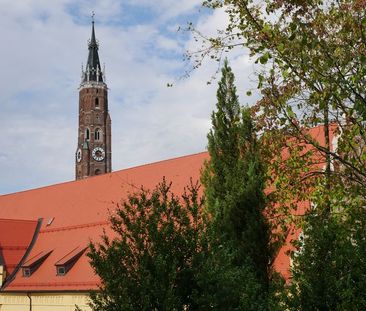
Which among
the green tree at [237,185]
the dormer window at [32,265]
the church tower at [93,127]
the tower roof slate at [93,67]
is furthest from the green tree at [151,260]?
the tower roof slate at [93,67]

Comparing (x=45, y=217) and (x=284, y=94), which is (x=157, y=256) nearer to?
(x=284, y=94)

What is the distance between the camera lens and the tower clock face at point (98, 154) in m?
91.1

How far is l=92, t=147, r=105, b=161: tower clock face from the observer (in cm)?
9112

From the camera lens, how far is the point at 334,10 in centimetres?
1149

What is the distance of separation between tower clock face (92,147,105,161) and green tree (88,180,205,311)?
263 ft

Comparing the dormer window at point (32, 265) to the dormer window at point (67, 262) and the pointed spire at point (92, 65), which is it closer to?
the dormer window at point (67, 262)

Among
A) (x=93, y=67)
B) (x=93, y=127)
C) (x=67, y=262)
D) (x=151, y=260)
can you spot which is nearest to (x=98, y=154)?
(x=93, y=127)

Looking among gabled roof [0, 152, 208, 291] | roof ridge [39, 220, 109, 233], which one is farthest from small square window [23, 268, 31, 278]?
roof ridge [39, 220, 109, 233]

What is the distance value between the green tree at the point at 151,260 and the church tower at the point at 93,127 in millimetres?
79742

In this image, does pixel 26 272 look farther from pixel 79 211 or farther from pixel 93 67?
pixel 93 67

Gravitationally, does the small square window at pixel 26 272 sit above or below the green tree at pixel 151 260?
above

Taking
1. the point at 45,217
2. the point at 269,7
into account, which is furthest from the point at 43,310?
the point at 269,7

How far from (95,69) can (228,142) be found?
75659mm

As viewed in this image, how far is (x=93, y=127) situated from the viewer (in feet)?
299
